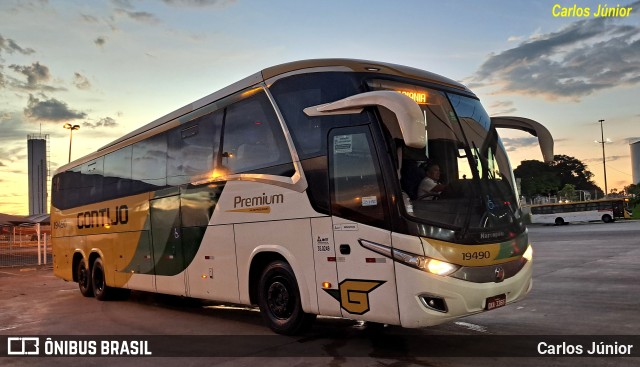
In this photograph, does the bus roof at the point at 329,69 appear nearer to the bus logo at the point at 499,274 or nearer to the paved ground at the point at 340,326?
the bus logo at the point at 499,274

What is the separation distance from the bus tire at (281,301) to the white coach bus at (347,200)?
2 centimetres

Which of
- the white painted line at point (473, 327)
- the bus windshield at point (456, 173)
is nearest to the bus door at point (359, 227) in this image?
the bus windshield at point (456, 173)

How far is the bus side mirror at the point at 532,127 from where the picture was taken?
8266 mm

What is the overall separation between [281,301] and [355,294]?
1606 mm

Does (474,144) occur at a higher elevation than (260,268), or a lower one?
higher

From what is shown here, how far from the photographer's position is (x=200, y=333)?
28.2 feet

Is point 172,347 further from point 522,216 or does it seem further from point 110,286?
point 110,286

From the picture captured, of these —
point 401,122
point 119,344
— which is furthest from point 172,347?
point 401,122

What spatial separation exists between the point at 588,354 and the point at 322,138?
4084 mm

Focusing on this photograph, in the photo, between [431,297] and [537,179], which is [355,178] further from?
[537,179]

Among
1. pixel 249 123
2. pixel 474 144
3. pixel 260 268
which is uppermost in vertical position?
pixel 249 123

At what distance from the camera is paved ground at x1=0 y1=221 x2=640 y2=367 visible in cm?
662

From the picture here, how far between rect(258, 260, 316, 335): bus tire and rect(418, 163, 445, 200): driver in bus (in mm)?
2298
